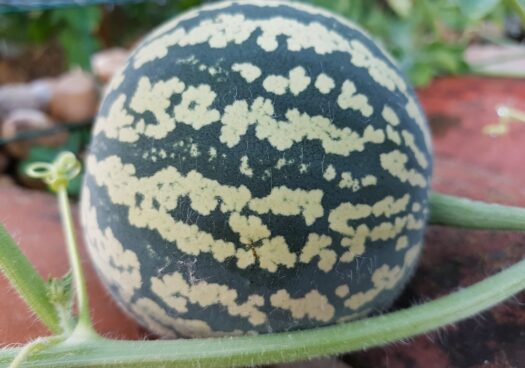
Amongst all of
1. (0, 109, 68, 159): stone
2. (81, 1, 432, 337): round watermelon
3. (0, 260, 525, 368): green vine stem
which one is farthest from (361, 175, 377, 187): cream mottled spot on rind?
(0, 109, 68, 159): stone

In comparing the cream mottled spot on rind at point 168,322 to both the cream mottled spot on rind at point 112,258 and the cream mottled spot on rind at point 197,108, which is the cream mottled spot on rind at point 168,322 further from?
the cream mottled spot on rind at point 197,108

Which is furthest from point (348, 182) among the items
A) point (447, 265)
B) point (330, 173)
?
point (447, 265)

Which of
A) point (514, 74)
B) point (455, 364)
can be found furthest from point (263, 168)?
point (514, 74)

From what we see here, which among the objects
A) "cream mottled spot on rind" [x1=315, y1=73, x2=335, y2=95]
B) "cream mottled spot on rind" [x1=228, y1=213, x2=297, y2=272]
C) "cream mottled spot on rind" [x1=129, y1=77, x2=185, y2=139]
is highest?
"cream mottled spot on rind" [x1=315, y1=73, x2=335, y2=95]

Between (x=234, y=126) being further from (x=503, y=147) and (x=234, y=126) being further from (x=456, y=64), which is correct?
(x=456, y=64)

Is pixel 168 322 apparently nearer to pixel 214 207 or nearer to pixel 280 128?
pixel 214 207

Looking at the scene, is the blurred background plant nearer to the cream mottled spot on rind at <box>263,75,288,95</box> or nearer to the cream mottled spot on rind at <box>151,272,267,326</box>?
the cream mottled spot on rind at <box>263,75,288,95</box>
